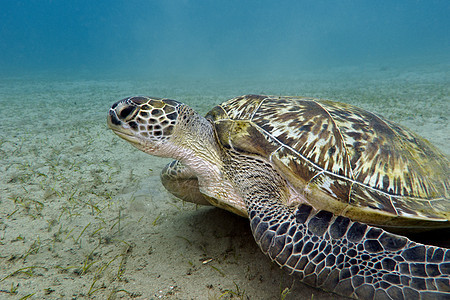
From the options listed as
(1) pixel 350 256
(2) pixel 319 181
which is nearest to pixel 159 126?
(2) pixel 319 181

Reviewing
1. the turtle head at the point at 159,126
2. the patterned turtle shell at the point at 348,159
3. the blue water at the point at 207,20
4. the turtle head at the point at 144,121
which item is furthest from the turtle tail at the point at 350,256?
the blue water at the point at 207,20

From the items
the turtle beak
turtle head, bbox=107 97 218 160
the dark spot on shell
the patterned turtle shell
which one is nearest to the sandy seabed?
the dark spot on shell

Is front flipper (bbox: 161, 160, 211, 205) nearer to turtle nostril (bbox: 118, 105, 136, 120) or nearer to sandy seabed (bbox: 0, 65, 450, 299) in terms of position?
sandy seabed (bbox: 0, 65, 450, 299)

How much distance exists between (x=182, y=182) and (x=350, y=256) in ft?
4.89

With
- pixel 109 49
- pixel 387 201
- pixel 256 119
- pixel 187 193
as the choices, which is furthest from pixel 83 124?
pixel 109 49

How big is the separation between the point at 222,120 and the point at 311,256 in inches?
50.7

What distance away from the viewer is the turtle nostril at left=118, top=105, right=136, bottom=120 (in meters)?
1.80

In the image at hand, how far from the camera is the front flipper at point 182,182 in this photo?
217 cm

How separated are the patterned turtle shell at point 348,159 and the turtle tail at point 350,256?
6.9 inches

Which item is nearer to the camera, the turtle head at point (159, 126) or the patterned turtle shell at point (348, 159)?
the patterned turtle shell at point (348, 159)

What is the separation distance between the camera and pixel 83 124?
5770 mm

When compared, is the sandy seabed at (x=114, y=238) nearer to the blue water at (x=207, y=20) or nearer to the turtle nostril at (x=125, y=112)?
the turtle nostril at (x=125, y=112)

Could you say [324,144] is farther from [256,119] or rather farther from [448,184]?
[448,184]

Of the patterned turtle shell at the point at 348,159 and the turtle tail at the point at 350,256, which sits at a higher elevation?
the patterned turtle shell at the point at 348,159
